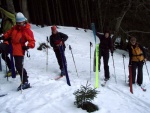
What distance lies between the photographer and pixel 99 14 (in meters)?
24.8

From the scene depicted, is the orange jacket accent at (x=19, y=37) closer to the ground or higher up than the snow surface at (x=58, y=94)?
higher up

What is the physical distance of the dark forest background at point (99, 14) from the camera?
63.3 ft

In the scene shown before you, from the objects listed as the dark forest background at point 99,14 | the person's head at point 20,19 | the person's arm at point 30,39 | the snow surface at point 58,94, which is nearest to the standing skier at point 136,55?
the snow surface at point 58,94

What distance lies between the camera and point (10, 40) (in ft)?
26.0

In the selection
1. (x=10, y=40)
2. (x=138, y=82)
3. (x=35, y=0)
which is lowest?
(x=138, y=82)

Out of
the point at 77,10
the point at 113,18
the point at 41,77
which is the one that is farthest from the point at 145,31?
the point at 41,77

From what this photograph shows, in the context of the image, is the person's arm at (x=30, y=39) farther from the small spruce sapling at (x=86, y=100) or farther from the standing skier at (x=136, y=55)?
the standing skier at (x=136, y=55)

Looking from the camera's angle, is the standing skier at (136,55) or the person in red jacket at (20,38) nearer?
the person in red jacket at (20,38)

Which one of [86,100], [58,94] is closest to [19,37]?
[58,94]

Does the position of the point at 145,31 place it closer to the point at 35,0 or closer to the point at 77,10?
the point at 77,10

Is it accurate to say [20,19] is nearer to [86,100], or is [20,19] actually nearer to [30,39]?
[30,39]

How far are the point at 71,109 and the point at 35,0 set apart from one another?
2158cm

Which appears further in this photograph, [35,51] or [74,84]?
[35,51]

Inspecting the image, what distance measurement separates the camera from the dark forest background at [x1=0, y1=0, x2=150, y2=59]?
1930cm
